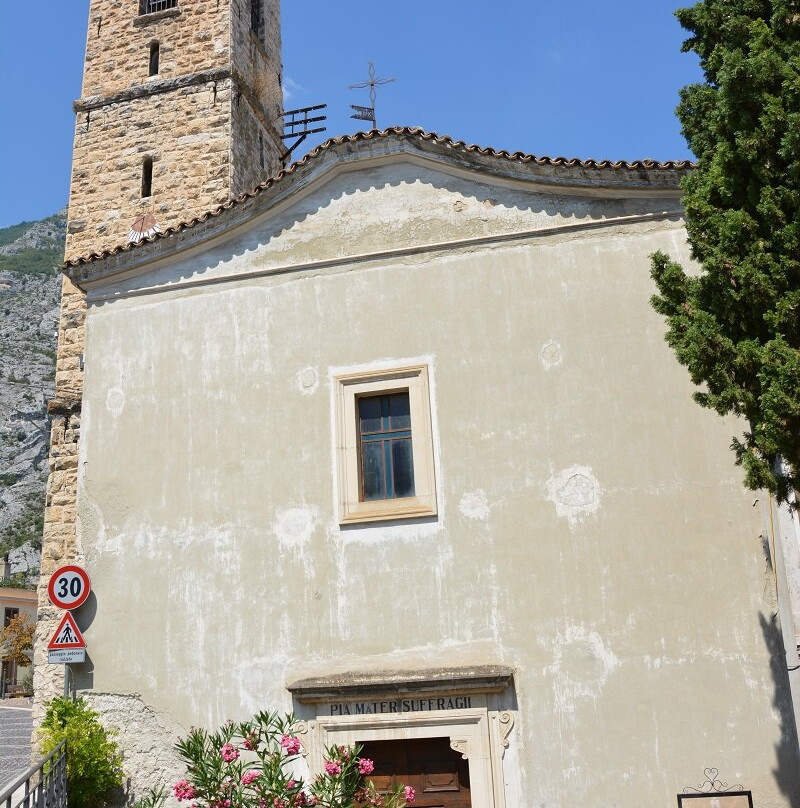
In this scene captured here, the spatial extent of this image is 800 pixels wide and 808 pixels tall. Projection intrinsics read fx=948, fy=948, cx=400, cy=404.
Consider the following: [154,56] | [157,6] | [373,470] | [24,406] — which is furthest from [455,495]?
[24,406]

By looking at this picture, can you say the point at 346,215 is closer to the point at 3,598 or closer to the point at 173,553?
the point at 173,553

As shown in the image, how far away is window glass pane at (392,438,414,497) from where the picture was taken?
34.4ft

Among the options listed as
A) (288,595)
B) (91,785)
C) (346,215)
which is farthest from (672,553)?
(91,785)

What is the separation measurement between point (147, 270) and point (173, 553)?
3663 millimetres

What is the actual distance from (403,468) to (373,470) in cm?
35

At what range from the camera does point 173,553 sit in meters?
10.8

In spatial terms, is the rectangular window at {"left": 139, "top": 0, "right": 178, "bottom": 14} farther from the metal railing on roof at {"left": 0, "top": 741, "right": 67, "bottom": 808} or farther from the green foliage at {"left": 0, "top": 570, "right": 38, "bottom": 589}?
the green foliage at {"left": 0, "top": 570, "right": 38, "bottom": 589}

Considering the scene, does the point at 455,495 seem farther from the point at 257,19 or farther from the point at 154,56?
the point at 257,19

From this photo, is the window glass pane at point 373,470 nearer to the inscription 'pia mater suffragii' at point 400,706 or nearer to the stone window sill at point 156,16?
the inscription 'pia mater suffragii' at point 400,706

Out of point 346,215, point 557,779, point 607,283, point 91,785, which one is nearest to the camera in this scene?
point 557,779

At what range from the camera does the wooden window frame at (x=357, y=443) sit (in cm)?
1025

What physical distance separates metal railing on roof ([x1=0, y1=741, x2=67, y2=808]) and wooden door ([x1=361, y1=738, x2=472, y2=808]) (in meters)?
2.97

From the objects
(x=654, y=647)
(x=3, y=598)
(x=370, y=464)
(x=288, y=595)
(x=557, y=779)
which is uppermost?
(x=3, y=598)

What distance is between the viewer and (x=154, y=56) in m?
20.2
